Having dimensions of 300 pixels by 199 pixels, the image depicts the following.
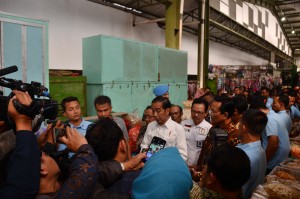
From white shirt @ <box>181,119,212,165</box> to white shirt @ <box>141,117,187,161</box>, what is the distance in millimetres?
221

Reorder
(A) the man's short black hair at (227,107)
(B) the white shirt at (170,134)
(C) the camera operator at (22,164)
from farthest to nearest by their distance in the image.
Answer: (A) the man's short black hair at (227,107) → (B) the white shirt at (170,134) → (C) the camera operator at (22,164)

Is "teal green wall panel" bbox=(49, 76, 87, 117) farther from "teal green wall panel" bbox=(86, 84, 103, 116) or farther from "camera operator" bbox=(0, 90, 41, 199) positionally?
"camera operator" bbox=(0, 90, 41, 199)

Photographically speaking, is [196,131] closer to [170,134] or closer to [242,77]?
[170,134]

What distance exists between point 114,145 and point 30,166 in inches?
13.7

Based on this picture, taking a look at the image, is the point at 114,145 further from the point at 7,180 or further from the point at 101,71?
the point at 101,71

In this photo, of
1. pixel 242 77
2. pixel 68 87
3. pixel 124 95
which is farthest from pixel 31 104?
pixel 242 77

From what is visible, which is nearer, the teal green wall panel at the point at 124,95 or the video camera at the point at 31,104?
the video camera at the point at 31,104

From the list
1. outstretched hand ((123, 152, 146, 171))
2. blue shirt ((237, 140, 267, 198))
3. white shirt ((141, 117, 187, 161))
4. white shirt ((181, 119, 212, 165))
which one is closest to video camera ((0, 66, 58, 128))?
outstretched hand ((123, 152, 146, 171))

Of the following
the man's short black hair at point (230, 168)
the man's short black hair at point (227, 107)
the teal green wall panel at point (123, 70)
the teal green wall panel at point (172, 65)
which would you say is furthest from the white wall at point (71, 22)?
the man's short black hair at point (230, 168)

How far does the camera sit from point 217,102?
2430 mm

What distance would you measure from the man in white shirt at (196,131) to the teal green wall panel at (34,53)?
2201 mm

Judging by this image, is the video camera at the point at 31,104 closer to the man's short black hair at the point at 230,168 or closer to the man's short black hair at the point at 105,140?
the man's short black hair at the point at 105,140

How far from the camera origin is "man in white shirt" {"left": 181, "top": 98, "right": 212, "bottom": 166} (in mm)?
2432

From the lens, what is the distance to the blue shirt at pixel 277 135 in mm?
2406
